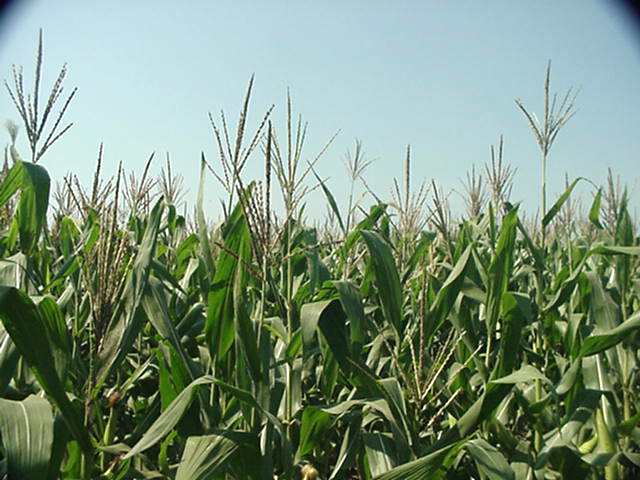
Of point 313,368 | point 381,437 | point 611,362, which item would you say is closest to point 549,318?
point 611,362

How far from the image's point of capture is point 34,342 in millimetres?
1396

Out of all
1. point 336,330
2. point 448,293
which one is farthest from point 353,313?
point 448,293

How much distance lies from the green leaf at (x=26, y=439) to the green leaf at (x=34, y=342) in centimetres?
7

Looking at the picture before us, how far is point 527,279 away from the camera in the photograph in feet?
12.5

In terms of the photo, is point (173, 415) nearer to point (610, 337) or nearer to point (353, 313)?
point (353, 313)

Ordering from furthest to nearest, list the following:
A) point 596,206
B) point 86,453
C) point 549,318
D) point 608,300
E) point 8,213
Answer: point 8,213 < point 596,206 < point 549,318 < point 608,300 < point 86,453

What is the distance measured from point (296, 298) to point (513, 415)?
1221 millimetres

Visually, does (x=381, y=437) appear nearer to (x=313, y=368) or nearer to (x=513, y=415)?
(x=313, y=368)

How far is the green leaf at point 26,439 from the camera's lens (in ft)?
4.16

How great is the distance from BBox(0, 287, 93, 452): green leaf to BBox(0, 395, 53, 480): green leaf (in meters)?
0.07

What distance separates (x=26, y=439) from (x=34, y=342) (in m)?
0.25

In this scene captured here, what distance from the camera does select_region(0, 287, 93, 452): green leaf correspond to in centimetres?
135

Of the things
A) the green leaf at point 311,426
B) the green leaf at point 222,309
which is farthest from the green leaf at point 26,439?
the green leaf at point 311,426

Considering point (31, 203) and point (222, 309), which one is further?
point (31, 203)
